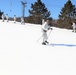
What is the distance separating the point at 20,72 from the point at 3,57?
2.58 meters

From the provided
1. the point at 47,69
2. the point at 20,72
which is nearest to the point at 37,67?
the point at 47,69

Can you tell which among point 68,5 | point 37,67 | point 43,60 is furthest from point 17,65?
point 68,5

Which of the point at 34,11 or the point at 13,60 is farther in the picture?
the point at 34,11

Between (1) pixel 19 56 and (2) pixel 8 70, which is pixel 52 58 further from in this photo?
(2) pixel 8 70

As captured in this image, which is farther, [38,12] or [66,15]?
[38,12]

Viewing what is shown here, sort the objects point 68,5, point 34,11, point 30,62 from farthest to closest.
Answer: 1. point 34,11
2. point 68,5
3. point 30,62

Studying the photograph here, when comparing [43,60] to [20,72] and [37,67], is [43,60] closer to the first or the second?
[37,67]

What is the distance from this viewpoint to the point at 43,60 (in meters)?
Answer: 13.0

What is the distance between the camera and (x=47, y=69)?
440 inches

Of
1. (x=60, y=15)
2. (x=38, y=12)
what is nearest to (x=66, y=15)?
(x=60, y=15)

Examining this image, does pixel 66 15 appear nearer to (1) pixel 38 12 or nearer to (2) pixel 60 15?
(2) pixel 60 15

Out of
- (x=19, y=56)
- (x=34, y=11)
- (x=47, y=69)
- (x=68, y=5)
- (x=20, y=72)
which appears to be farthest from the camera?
(x=34, y=11)

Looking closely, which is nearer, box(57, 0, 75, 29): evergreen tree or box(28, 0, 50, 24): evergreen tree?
box(57, 0, 75, 29): evergreen tree

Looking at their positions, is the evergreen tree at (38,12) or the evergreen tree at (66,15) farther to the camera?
the evergreen tree at (38,12)
